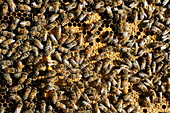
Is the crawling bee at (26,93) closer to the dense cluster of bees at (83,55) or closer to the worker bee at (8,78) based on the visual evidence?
the dense cluster of bees at (83,55)

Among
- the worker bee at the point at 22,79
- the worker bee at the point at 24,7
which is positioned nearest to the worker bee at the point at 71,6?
the worker bee at the point at 24,7

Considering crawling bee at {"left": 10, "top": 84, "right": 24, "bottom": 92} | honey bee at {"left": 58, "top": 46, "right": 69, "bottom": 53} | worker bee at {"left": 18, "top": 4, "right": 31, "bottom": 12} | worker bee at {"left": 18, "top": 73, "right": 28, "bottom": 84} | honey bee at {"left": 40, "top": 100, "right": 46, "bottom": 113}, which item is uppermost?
worker bee at {"left": 18, "top": 4, "right": 31, "bottom": 12}

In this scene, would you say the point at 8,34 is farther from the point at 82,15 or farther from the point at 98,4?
the point at 98,4

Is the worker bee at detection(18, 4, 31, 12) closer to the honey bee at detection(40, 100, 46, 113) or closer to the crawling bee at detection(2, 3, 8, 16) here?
the crawling bee at detection(2, 3, 8, 16)

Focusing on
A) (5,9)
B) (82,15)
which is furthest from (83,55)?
(5,9)

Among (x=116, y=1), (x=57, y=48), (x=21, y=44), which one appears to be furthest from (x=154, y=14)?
(x=21, y=44)

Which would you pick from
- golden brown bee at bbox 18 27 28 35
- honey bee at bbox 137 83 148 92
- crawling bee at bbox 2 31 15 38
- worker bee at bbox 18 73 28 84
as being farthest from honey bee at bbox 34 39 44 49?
honey bee at bbox 137 83 148 92

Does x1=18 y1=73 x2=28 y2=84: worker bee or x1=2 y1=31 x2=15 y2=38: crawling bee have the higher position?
x1=2 y1=31 x2=15 y2=38: crawling bee

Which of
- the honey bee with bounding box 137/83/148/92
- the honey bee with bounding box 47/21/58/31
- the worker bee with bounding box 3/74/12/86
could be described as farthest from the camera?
the honey bee with bounding box 137/83/148/92
